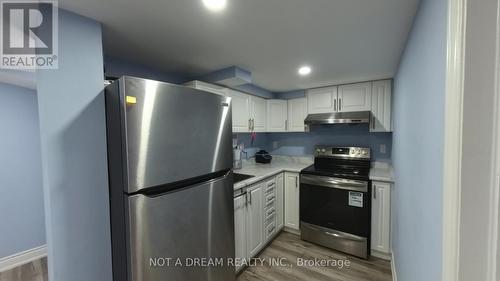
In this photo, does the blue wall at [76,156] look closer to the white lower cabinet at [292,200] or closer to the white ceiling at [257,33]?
the white ceiling at [257,33]

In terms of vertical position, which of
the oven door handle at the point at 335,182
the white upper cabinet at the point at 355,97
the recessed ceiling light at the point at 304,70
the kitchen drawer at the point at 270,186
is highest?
the recessed ceiling light at the point at 304,70

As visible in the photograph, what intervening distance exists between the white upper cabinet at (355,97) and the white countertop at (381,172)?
32.0 inches

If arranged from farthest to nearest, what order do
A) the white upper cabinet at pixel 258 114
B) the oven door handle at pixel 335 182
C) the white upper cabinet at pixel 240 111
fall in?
1. the white upper cabinet at pixel 258 114
2. the white upper cabinet at pixel 240 111
3. the oven door handle at pixel 335 182

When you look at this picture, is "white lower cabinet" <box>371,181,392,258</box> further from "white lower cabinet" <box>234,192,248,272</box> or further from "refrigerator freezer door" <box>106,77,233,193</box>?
"refrigerator freezer door" <box>106,77,233,193</box>

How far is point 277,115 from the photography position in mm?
3264

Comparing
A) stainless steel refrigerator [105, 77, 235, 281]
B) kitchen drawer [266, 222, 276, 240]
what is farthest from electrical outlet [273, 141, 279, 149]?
stainless steel refrigerator [105, 77, 235, 281]

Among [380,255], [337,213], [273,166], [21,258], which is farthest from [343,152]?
[21,258]

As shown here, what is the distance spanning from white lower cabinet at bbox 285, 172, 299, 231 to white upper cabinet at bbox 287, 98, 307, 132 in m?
0.80

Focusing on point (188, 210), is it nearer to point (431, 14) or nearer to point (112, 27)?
point (112, 27)

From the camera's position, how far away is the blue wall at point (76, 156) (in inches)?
40.2

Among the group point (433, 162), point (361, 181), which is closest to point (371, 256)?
point (361, 181)

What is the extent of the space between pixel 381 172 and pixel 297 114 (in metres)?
1.40

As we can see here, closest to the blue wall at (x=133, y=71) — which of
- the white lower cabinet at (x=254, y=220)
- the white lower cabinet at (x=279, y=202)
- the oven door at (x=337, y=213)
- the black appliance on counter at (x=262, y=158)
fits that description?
the white lower cabinet at (x=254, y=220)

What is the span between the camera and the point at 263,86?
297 centimetres
